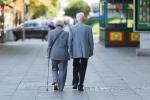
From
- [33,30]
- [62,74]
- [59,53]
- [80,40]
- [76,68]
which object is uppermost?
[80,40]

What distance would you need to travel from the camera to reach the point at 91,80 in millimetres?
15898

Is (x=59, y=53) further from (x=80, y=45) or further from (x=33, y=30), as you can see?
(x=33, y=30)

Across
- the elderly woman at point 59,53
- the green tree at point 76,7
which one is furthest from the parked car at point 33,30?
the green tree at point 76,7

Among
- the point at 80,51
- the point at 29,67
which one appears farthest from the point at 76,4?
the point at 80,51

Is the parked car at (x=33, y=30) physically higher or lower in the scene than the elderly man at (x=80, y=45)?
lower

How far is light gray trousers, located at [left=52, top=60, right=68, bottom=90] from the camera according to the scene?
44.6 ft

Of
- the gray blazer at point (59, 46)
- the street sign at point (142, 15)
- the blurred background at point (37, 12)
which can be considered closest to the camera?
the gray blazer at point (59, 46)

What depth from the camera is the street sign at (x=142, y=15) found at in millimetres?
25391

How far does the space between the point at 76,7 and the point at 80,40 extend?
7169cm

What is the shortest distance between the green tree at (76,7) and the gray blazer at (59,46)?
68.2 m

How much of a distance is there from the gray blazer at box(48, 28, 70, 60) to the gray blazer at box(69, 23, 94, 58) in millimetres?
169

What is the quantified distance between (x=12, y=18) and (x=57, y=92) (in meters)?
52.3

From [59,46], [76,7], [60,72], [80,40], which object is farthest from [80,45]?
[76,7]

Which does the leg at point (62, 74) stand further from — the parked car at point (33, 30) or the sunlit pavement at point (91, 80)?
the parked car at point (33, 30)
